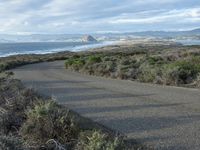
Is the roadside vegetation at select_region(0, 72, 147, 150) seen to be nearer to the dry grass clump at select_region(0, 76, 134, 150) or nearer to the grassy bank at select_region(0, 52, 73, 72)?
the dry grass clump at select_region(0, 76, 134, 150)

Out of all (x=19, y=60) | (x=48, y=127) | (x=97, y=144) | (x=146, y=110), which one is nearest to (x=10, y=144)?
(x=97, y=144)

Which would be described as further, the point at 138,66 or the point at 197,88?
the point at 138,66

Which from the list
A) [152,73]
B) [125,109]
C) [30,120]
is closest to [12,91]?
[125,109]

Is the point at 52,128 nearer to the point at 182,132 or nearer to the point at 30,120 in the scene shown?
the point at 30,120

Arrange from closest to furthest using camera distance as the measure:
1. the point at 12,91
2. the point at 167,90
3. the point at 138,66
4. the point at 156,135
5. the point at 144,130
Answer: the point at 156,135 → the point at 144,130 → the point at 12,91 → the point at 167,90 → the point at 138,66

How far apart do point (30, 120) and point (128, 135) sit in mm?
2096

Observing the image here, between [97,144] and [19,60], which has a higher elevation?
[97,144]

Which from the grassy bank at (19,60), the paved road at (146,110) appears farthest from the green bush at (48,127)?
the grassy bank at (19,60)

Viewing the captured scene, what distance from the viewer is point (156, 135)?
32.6ft

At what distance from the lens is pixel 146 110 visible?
1330cm

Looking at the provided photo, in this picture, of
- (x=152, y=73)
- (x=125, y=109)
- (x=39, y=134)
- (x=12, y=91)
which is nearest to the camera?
(x=39, y=134)

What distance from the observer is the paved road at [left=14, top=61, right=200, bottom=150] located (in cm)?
976

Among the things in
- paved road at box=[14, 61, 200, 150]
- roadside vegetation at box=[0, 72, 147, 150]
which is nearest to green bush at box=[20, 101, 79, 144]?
roadside vegetation at box=[0, 72, 147, 150]

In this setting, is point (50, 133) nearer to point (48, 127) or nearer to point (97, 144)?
point (48, 127)
